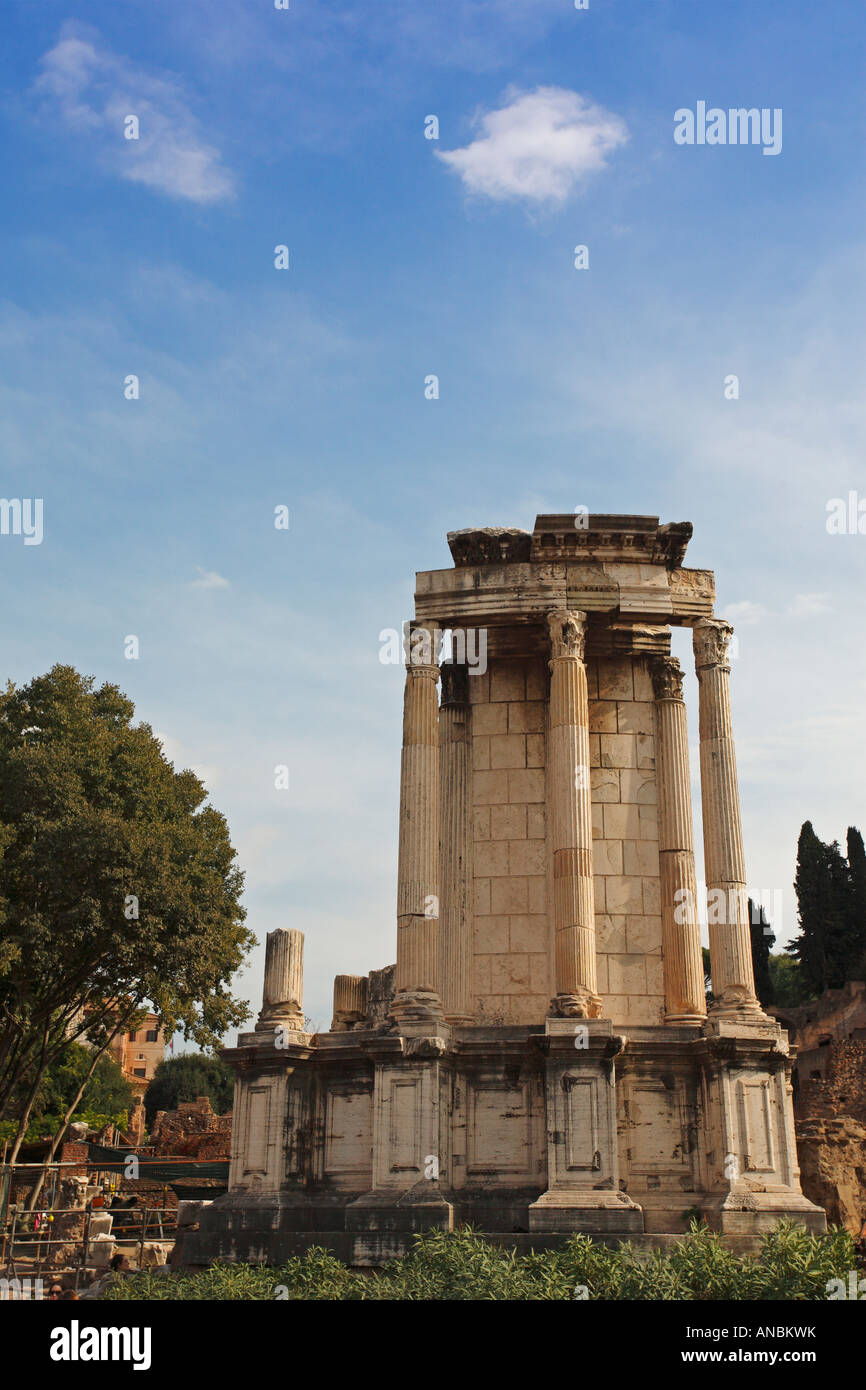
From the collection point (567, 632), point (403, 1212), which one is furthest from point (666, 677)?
point (403, 1212)

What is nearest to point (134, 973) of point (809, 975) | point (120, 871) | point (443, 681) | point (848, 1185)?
point (120, 871)

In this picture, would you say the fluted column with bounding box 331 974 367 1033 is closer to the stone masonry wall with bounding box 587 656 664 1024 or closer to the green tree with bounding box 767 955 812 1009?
the stone masonry wall with bounding box 587 656 664 1024

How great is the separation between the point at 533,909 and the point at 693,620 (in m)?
5.03

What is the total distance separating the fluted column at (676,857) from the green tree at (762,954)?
38490 mm

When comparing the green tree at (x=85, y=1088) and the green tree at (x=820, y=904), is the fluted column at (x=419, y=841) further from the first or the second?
the green tree at (x=820, y=904)

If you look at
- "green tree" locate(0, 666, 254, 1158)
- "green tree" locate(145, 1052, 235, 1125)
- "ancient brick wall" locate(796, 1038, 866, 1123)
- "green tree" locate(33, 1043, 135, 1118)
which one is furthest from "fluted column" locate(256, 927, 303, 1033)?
"green tree" locate(145, 1052, 235, 1125)

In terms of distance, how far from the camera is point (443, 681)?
21.0m

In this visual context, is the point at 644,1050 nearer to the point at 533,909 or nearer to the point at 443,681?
the point at 533,909

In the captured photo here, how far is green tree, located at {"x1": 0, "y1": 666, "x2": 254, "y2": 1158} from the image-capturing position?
28922 millimetres

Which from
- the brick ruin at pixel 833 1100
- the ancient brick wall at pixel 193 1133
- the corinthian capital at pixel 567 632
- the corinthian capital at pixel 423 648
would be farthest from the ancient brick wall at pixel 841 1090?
the corinthian capital at pixel 423 648

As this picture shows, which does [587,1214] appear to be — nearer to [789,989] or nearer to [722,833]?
[722,833]

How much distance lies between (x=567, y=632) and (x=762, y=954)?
5046 centimetres

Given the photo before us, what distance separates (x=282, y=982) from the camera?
59.7 feet

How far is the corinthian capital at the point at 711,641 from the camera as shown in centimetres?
1919
